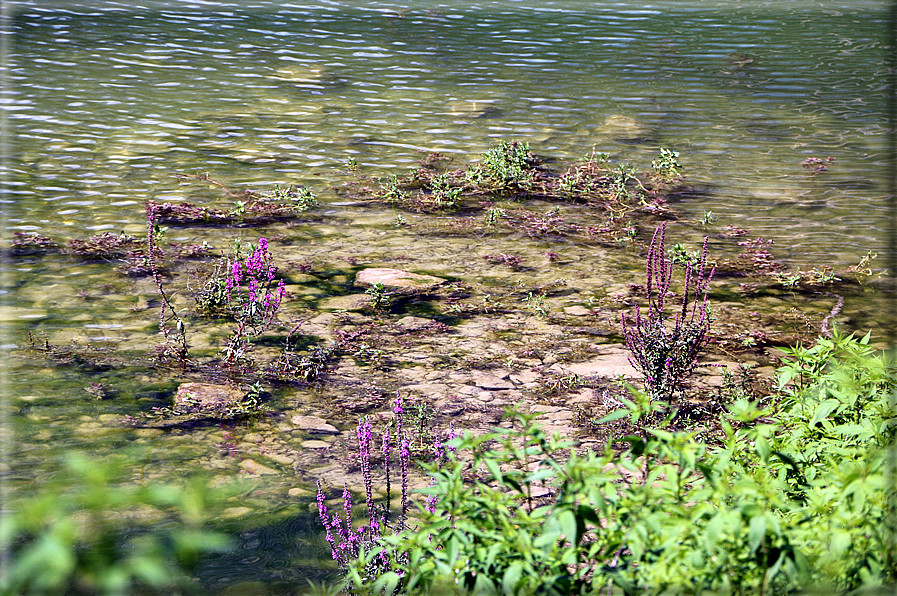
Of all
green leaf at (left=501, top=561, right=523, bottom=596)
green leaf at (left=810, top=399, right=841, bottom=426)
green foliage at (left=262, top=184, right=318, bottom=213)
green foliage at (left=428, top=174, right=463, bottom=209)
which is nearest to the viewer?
green leaf at (left=501, top=561, right=523, bottom=596)

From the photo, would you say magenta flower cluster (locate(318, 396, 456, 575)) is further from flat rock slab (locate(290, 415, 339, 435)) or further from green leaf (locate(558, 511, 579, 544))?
green leaf (locate(558, 511, 579, 544))

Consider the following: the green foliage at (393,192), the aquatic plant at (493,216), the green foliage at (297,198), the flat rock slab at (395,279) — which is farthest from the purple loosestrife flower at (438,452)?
the green foliage at (393,192)

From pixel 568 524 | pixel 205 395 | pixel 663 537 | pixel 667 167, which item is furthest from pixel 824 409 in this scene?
pixel 667 167

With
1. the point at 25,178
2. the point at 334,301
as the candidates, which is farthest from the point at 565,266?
the point at 25,178

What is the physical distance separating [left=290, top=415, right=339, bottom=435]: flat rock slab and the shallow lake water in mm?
97

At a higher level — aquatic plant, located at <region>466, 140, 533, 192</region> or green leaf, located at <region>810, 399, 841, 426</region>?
green leaf, located at <region>810, 399, 841, 426</region>

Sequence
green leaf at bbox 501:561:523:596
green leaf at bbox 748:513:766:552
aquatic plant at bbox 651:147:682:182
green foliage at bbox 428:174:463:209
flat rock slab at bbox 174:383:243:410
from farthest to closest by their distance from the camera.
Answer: aquatic plant at bbox 651:147:682:182 → green foliage at bbox 428:174:463:209 → flat rock slab at bbox 174:383:243:410 → green leaf at bbox 501:561:523:596 → green leaf at bbox 748:513:766:552

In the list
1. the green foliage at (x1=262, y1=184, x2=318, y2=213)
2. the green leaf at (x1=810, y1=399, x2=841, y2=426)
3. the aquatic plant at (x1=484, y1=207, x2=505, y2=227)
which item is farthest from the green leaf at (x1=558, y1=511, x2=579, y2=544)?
the green foliage at (x1=262, y1=184, x2=318, y2=213)

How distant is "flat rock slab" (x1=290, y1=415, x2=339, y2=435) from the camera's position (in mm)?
5090

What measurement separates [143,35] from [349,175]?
12.1 metres

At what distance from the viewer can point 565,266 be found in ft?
26.1

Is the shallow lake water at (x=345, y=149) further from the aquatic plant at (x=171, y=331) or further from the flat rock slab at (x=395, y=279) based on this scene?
the flat rock slab at (x=395, y=279)

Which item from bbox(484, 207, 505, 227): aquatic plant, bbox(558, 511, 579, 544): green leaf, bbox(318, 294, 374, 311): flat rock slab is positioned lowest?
bbox(318, 294, 374, 311): flat rock slab

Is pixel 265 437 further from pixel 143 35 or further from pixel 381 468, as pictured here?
pixel 143 35
